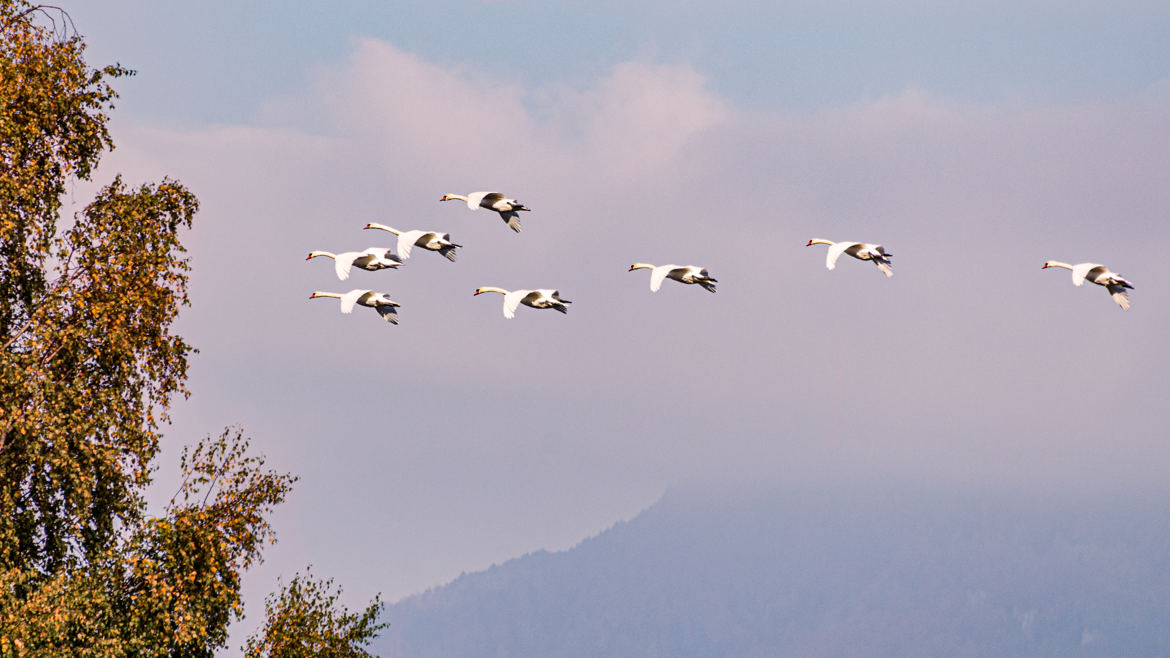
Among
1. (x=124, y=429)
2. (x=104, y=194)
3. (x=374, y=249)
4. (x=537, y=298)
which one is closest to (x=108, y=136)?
(x=104, y=194)

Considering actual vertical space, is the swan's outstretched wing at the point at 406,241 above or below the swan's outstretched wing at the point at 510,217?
below

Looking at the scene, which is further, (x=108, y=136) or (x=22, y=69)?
(x=108, y=136)

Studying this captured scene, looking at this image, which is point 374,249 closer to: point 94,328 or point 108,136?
point 94,328

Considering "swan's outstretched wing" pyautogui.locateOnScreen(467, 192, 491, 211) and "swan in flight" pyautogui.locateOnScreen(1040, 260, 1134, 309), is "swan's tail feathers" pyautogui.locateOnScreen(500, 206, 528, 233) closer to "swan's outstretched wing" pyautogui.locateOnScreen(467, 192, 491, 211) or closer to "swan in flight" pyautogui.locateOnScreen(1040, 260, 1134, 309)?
"swan's outstretched wing" pyautogui.locateOnScreen(467, 192, 491, 211)

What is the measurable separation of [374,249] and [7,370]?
34.4 ft

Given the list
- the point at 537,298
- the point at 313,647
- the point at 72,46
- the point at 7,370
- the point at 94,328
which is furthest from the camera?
the point at 313,647

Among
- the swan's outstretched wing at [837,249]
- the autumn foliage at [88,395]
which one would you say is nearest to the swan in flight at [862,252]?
the swan's outstretched wing at [837,249]

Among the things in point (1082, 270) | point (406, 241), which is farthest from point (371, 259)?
point (1082, 270)

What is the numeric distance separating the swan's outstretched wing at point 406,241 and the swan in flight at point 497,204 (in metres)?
1.09

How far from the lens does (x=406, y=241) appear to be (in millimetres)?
28719

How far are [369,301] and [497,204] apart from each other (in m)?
3.18

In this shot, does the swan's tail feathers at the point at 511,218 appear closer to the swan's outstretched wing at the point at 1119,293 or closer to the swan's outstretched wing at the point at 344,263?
the swan's outstretched wing at the point at 344,263

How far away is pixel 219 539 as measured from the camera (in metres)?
37.9

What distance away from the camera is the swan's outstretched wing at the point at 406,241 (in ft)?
92.8
